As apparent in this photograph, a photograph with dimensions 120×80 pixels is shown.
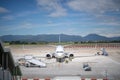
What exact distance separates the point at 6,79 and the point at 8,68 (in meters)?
0.42

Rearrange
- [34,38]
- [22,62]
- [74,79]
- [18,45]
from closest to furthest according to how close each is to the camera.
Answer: [74,79] → [22,62] → [18,45] → [34,38]

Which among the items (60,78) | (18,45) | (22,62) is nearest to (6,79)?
(60,78)

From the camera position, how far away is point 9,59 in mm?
8602

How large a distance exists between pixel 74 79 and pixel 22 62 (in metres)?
22.0

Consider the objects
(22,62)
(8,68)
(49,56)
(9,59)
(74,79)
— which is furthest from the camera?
(49,56)

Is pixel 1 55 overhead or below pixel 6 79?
overhead

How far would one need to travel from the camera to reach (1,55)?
8.77 meters

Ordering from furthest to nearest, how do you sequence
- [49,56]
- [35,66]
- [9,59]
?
[49,56] < [35,66] < [9,59]

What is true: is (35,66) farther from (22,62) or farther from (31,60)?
(22,62)

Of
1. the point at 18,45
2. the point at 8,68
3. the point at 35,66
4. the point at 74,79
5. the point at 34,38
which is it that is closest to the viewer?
the point at 74,79

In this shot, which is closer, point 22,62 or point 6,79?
point 6,79

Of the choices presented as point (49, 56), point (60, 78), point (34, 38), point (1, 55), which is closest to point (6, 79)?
point (1, 55)

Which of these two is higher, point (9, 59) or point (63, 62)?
point (9, 59)

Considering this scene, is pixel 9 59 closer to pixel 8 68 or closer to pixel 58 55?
pixel 8 68
